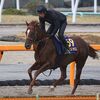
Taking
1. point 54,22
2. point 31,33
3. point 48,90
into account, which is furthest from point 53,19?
point 48,90

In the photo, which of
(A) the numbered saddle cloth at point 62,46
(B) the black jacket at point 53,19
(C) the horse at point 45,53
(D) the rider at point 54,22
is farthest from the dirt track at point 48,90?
(B) the black jacket at point 53,19

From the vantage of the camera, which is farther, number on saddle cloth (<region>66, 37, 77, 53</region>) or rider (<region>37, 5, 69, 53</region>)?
number on saddle cloth (<region>66, 37, 77, 53</region>)

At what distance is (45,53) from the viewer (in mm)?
13195

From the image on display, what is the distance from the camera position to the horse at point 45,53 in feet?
41.3

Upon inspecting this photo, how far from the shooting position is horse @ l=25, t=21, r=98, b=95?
41.3 feet

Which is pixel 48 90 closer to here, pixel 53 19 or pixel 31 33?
pixel 53 19

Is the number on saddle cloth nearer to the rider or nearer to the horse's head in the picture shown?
the rider

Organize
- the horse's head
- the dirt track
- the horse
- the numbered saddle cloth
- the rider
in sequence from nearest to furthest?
the horse's head, the horse, the rider, the numbered saddle cloth, the dirt track

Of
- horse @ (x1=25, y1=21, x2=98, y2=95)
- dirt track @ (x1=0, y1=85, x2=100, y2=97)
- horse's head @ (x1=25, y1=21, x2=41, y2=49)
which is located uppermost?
horse's head @ (x1=25, y1=21, x2=41, y2=49)

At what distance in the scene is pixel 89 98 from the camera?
10.4 metres

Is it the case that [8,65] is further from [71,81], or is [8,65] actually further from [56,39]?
[56,39]

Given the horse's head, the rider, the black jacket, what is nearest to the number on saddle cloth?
the rider

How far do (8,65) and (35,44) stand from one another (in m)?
10.4

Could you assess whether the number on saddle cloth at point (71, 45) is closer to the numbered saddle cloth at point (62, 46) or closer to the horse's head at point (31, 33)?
the numbered saddle cloth at point (62, 46)
